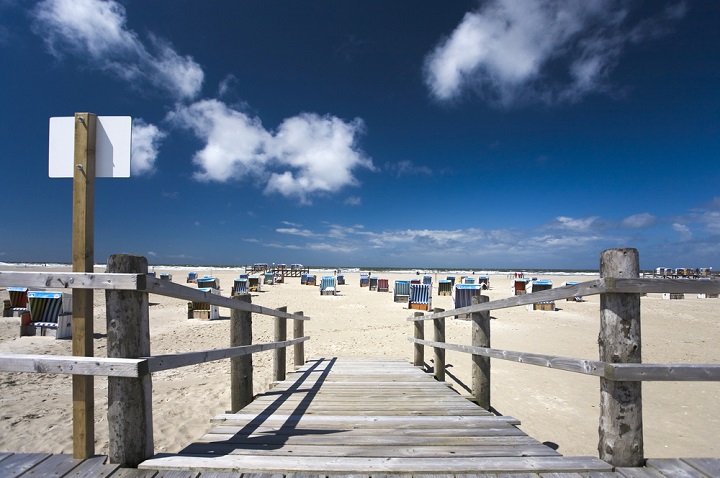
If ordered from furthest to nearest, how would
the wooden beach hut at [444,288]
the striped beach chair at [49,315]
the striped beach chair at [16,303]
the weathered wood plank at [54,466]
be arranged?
the wooden beach hut at [444,288] → the striped beach chair at [16,303] → the striped beach chair at [49,315] → the weathered wood plank at [54,466]

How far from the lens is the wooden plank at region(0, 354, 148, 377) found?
6.10 feet

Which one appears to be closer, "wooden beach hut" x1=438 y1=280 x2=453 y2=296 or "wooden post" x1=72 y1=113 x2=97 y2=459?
"wooden post" x1=72 y1=113 x2=97 y2=459

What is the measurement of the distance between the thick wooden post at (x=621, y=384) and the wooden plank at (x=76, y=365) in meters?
2.71

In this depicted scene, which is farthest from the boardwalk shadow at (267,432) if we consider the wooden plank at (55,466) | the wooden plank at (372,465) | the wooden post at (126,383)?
the wooden plank at (55,466)

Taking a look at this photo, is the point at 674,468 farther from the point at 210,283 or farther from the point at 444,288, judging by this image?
the point at 444,288

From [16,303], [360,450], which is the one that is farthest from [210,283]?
[360,450]

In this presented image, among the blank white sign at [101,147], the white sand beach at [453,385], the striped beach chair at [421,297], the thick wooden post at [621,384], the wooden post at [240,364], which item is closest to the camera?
the thick wooden post at [621,384]

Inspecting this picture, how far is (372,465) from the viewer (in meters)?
1.94

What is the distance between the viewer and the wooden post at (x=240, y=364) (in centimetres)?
333

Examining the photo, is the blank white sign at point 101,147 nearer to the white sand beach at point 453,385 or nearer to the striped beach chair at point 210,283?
the white sand beach at point 453,385

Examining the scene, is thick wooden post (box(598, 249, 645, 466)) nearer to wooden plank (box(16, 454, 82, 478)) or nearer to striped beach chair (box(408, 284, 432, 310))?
wooden plank (box(16, 454, 82, 478))

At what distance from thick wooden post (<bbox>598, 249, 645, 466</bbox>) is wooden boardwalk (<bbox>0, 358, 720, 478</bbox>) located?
0.35ft

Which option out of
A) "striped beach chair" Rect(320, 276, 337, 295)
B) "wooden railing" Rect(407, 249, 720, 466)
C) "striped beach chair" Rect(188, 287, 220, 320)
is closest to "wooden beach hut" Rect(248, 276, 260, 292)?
"striped beach chair" Rect(320, 276, 337, 295)

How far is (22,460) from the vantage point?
195cm
